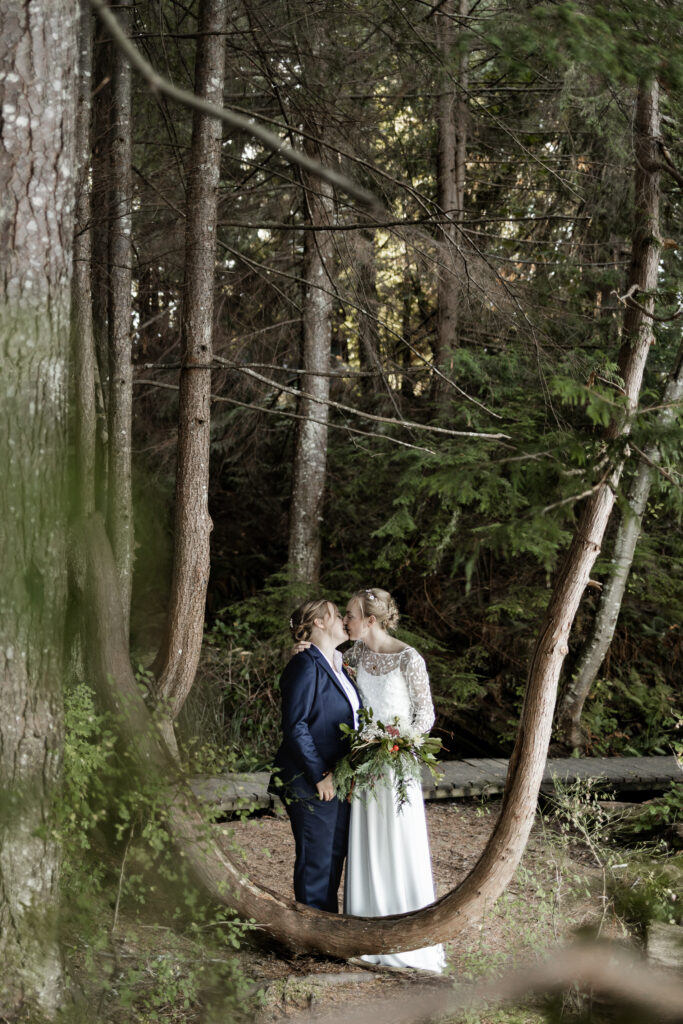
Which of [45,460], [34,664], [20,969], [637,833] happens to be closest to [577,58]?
[45,460]

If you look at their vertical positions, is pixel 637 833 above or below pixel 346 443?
below

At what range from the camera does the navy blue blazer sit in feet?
16.9

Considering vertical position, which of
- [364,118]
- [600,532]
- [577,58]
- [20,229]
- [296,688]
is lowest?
[296,688]

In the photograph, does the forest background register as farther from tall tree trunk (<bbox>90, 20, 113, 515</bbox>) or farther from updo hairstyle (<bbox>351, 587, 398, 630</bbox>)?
updo hairstyle (<bbox>351, 587, 398, 630</bbox>)

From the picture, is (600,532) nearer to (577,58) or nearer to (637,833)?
(577,58)

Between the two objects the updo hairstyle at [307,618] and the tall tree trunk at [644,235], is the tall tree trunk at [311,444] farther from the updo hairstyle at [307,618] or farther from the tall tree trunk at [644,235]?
the updo hairstyle at [307,618]

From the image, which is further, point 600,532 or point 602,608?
point 602,608

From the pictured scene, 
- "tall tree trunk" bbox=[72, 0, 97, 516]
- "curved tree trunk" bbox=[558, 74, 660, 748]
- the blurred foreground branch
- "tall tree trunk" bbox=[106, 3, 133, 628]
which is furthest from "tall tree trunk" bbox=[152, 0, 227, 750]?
the blurred foreground branch

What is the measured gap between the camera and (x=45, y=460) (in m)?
3.45

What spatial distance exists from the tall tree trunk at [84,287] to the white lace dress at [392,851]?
2975 millimetres

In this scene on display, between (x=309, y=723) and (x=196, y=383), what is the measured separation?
262 cm

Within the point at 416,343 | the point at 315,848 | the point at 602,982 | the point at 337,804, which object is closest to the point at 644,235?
the point at 337,804

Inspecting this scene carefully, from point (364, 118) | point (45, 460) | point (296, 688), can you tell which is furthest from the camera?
point (364, 118)

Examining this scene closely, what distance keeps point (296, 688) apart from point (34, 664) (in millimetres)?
1757
